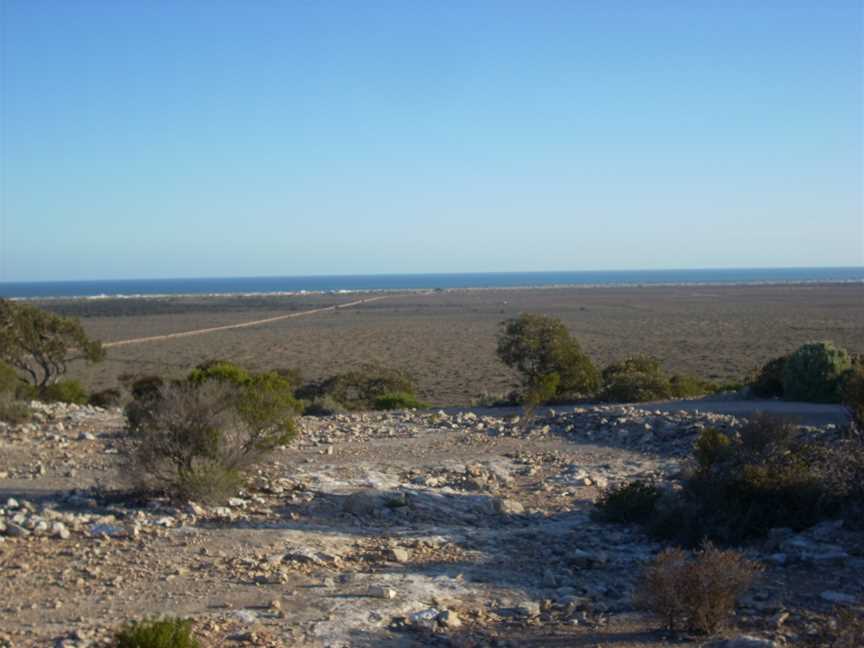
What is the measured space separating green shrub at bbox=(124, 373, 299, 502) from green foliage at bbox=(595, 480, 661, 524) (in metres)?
4.37

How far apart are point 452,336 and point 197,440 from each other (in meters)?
47.2

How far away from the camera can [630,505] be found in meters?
10.3

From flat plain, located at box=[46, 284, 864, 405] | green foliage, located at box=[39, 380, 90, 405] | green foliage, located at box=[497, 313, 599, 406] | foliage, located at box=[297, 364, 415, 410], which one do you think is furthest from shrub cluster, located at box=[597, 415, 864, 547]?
green foliage, located at box=[39, 380, 90, 405]

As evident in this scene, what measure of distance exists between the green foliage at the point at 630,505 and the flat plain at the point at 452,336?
1746 cm

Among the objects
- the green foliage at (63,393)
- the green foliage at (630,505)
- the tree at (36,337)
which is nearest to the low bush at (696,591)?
the green foliage at (630,505)

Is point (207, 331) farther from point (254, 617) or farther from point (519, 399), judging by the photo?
point (254, 617)

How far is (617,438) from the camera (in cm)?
1644

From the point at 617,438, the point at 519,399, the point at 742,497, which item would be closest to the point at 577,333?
the point at 519,399

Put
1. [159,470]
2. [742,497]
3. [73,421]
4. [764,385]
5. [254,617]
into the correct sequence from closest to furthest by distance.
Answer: [254,617]
[742,497]
[159,470]
[73,421]
[764,385]

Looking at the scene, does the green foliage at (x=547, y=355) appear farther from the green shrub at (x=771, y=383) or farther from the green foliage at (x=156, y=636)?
the green foliage at (x=156, y=636)

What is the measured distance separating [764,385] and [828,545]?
13369mm

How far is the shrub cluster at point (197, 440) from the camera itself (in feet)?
34.1

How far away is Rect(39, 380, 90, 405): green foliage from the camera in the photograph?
2394 centimetres

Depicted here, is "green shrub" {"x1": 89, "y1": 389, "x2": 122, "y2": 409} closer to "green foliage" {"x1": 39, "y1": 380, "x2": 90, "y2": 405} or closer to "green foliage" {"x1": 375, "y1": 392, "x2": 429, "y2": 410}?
"green foliage" {"x1": 39, "y1": 380, "x2": 90, "y2": 405}
